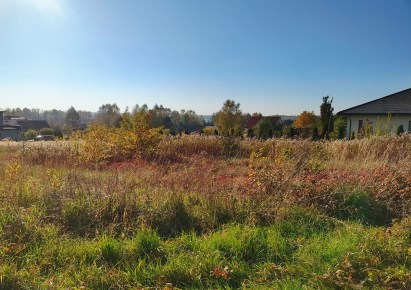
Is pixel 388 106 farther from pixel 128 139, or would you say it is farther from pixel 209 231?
pixel 209 231

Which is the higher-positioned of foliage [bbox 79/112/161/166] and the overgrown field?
foliage [bbox 79/112/161/166]

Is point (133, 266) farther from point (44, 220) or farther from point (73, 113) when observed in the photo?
point (73, 113)

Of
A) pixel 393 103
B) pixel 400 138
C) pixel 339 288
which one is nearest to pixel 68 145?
pixel 339 288

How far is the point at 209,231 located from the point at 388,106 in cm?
2663

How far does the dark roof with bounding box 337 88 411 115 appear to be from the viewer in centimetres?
2417

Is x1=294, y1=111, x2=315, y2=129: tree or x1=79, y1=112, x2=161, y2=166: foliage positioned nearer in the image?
x1=79, y1=112, x2=161, y2=166: foliage

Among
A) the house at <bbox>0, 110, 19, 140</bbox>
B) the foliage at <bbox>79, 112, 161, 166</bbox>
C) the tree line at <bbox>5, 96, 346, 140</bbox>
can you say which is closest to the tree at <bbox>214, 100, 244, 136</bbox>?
the tree line at <bbox>5, 96, 346, 140</bbox>

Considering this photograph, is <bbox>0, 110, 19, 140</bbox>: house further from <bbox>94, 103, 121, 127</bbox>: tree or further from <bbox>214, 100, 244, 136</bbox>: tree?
<bbox>214, 100, 244, 136</bbox>: tree

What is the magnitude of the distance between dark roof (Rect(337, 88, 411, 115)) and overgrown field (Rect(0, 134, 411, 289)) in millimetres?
21656

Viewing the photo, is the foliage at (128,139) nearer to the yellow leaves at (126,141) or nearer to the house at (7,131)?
the yellow leaves at (126,141)

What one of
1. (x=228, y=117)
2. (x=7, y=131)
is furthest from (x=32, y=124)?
(x=228, y=117)

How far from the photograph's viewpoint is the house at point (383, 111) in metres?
23.9

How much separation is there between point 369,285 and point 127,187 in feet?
10.7

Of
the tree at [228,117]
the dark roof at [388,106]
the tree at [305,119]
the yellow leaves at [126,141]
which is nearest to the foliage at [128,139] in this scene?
the yellow leaves at [126,141]
